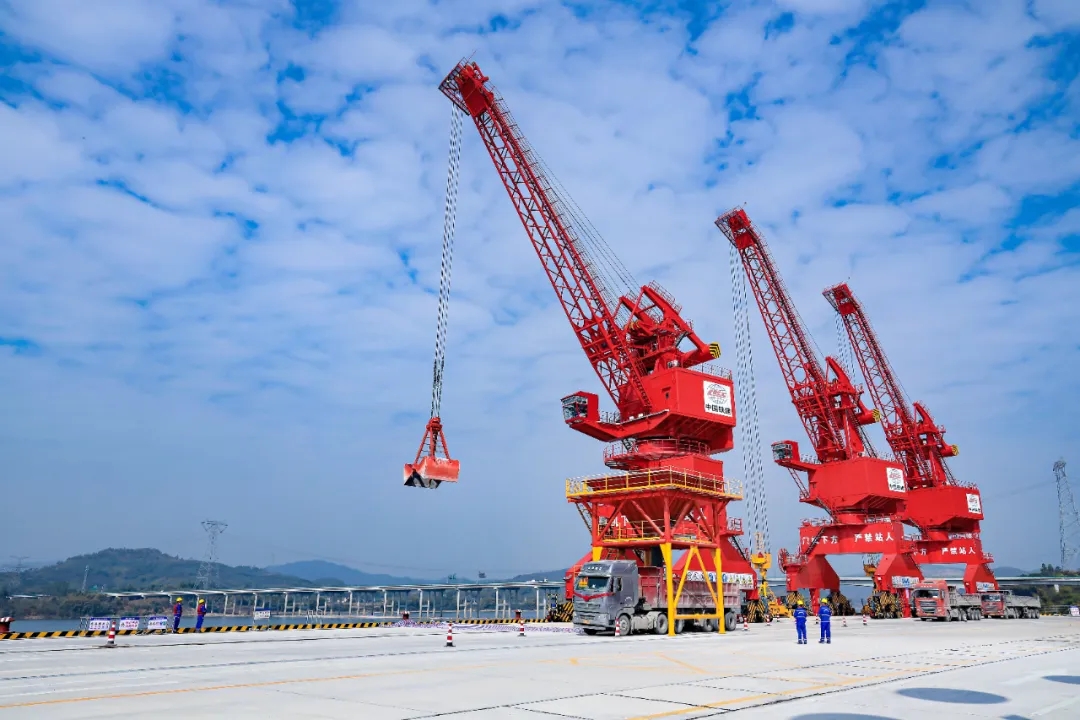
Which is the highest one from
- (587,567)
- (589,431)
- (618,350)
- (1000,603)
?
(618,350)

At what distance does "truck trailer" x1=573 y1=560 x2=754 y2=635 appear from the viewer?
36.4m

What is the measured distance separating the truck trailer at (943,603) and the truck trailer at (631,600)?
98.3ft

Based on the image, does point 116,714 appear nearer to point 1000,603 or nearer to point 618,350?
point 618,350

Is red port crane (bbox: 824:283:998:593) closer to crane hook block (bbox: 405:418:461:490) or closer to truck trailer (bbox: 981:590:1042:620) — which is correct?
truck trailer (bbox: 981:590:1042:620)

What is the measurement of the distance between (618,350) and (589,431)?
6.72 m

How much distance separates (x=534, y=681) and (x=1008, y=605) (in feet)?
250

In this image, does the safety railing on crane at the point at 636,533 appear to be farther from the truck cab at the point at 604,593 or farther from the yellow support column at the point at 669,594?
the truck cab at the point at 604,593

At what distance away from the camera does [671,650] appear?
89.2ft

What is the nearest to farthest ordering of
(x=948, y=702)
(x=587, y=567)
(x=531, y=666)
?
(x=948, y=702) → (x=531, y=666) → (x=587, y=567)

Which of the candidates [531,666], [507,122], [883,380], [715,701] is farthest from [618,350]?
[883,380]

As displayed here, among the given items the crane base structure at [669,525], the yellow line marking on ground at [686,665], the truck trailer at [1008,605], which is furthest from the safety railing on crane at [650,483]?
the truck trailer at [1008,605]

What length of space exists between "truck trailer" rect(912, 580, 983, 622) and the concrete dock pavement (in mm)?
35855

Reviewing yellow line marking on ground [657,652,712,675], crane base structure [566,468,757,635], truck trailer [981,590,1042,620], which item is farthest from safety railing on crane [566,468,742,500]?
truck trailer [981,590,1042,620]

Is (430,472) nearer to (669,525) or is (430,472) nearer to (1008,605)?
(669,525)
